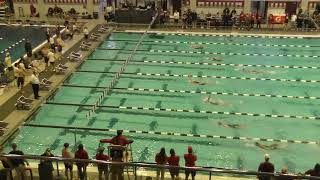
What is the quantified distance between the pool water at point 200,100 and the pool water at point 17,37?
13.3 feet

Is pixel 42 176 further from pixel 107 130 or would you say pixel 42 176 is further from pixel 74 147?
pixel 107 130

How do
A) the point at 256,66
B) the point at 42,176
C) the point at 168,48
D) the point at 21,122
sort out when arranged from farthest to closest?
the point at 168,48 < the point at 256,66 < the point at 21,122 < the point at 42,176

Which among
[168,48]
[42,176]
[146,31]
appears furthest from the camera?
[146,31]

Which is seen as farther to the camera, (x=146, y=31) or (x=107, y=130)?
(x=146, y=31)

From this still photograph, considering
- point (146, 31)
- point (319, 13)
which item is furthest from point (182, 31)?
point (319, 13)

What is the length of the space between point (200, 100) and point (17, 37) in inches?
514

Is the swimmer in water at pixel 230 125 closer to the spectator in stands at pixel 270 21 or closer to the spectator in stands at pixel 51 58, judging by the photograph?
the spectator in stands at pixel 51 58

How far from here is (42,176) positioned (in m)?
9.30

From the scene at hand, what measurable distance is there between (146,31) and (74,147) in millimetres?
11842

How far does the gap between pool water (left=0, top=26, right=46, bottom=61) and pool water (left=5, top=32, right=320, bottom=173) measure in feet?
13.3

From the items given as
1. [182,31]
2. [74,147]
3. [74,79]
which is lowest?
[74,147]

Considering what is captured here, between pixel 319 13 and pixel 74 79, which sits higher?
pixel 319 13

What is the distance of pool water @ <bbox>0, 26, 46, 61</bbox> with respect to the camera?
22766mm

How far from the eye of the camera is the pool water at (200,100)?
1358 centimetres
